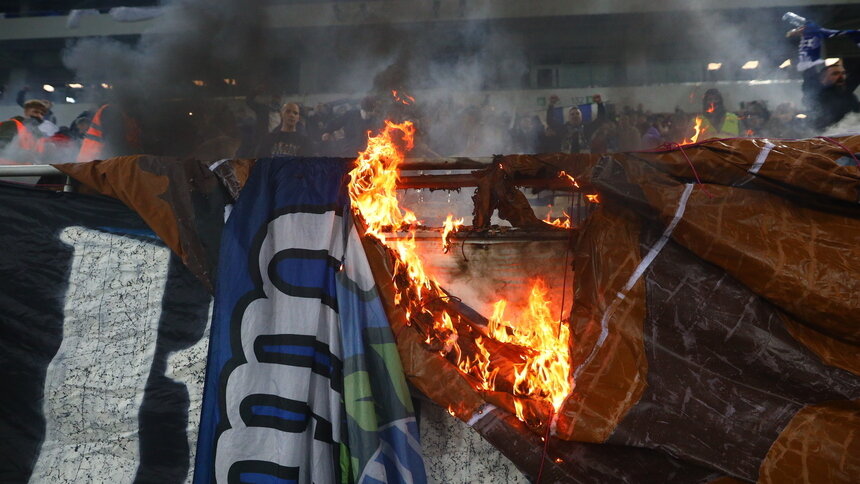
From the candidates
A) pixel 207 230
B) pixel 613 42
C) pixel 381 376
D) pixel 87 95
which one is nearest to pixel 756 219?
pixel 381 376

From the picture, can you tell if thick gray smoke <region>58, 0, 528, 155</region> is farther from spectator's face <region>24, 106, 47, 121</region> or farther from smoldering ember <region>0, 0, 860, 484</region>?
smoldering ember <region>0, 0, 860, 484</region>

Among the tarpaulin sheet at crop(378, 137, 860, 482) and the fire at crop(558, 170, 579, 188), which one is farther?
the fire at crop(558, 170, 579, 188)

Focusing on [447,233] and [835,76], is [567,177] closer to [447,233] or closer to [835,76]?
[447,233]

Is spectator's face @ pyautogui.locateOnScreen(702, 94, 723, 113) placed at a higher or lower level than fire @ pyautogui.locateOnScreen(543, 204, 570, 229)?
higher

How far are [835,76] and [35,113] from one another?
30.1ft

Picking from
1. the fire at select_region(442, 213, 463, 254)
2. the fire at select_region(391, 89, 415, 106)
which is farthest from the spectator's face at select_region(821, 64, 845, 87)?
the fire at select_region(391, 89, 415, 106)

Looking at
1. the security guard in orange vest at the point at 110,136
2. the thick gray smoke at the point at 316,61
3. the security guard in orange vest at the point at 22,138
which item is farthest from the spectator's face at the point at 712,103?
the security guard in orange vest at the point at 22,138

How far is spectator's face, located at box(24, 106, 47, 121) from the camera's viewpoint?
291 inches

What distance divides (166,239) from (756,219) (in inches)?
97.7

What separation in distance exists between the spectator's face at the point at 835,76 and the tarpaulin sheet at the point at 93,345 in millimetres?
5485

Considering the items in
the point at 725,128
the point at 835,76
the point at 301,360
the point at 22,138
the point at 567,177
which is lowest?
the point at 301,360

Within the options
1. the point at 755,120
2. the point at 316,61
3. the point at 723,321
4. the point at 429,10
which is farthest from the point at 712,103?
the point at 723,321

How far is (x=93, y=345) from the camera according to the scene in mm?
2625

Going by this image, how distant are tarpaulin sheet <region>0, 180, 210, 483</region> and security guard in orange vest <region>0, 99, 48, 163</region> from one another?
16.4ft
